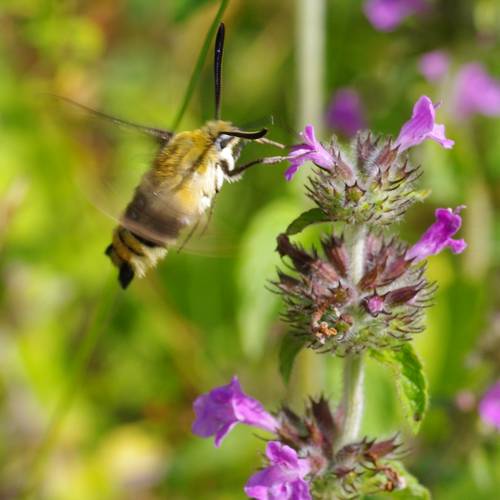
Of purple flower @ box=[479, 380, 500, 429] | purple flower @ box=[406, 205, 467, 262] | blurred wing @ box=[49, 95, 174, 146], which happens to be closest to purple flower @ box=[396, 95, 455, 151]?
purple flower @ box=[406, 205, 467, 262]

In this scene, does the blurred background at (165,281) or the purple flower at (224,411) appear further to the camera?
the blurred background at (165,281)

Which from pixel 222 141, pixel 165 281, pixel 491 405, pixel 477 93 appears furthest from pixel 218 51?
pixel 477 93

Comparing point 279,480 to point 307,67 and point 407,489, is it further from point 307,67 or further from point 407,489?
point 307,67

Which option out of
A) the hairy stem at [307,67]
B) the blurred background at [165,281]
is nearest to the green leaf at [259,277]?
the blurred background at [165,281]

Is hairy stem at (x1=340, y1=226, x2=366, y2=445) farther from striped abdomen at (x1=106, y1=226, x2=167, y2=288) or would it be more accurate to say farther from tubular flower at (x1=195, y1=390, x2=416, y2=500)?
striped abdomen at (x1=106, y1=226, x2=167, y2=288)

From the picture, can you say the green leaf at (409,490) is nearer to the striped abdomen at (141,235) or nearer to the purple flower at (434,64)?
the striped abdomen at (141,235)

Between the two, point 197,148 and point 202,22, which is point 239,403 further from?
point 202,22
